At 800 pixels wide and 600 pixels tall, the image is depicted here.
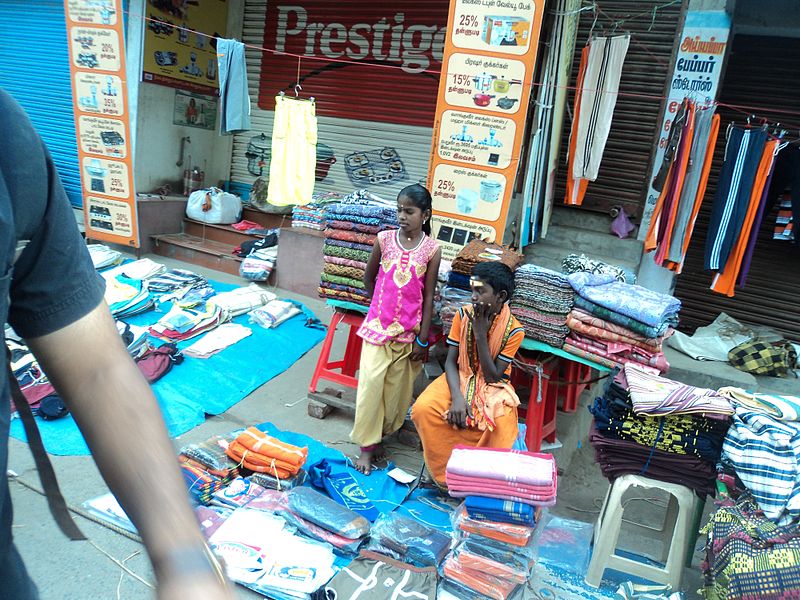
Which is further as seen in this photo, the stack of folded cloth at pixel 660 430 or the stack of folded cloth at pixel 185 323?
the stack of folded cloth at pixel 185 323

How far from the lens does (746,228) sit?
566 cm

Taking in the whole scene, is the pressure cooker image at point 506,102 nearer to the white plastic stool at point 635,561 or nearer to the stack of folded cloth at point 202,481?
the white plastic stool at point 635,561

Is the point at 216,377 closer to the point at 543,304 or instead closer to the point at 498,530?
the point at 543,304

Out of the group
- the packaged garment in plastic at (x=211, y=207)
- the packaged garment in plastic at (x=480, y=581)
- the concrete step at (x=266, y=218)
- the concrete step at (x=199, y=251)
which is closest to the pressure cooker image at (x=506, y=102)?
the packaged garment in plastic at (x=480, y=581)

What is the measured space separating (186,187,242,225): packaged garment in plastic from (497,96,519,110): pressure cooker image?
5.03 metres

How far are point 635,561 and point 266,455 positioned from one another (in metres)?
2.26

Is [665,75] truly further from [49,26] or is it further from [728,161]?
[49,26]

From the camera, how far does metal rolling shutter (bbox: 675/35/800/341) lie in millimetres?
6402

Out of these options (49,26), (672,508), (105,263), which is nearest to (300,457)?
(672,508)

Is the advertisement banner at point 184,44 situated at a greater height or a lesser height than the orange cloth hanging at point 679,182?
greater

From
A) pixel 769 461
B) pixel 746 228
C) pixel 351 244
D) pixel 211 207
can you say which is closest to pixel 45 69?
pixel 211 207

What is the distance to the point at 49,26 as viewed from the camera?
9195mm

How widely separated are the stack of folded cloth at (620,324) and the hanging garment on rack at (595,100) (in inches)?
100

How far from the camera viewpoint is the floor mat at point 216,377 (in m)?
4.07
